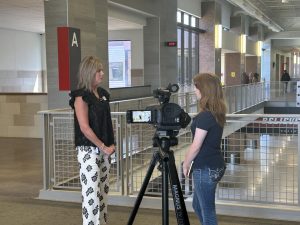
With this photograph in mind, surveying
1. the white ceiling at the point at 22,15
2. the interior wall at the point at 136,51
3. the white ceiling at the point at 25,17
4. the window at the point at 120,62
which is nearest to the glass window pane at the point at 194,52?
the window at the point at 120,62

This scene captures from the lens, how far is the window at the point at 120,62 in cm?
1598

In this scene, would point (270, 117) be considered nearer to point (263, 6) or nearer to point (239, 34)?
point (263, 6)

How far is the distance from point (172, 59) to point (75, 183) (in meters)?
9.20

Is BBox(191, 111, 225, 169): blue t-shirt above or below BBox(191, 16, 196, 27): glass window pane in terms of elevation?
below

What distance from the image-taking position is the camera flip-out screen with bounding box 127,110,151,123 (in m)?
2.96

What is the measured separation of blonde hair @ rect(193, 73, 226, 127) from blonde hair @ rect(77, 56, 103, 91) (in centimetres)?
79

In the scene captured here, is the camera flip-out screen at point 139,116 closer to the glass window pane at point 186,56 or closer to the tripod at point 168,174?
the tripod at point 168,174

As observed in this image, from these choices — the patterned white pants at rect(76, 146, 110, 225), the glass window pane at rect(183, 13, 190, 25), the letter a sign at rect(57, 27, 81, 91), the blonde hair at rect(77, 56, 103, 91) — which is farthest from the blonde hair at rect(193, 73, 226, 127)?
the glass window pane at rect(183, 13, 190, 25)

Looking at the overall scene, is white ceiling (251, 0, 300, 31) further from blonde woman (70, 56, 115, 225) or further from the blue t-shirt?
the blue t-shirt

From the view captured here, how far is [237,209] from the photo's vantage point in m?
4.39

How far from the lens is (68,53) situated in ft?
18.0

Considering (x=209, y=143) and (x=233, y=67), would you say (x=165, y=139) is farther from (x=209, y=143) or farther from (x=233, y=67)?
(x=233, y=67)

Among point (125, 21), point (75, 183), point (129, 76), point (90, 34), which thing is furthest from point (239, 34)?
point (75, 183)

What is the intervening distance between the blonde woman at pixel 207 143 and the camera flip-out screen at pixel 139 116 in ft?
1.01
